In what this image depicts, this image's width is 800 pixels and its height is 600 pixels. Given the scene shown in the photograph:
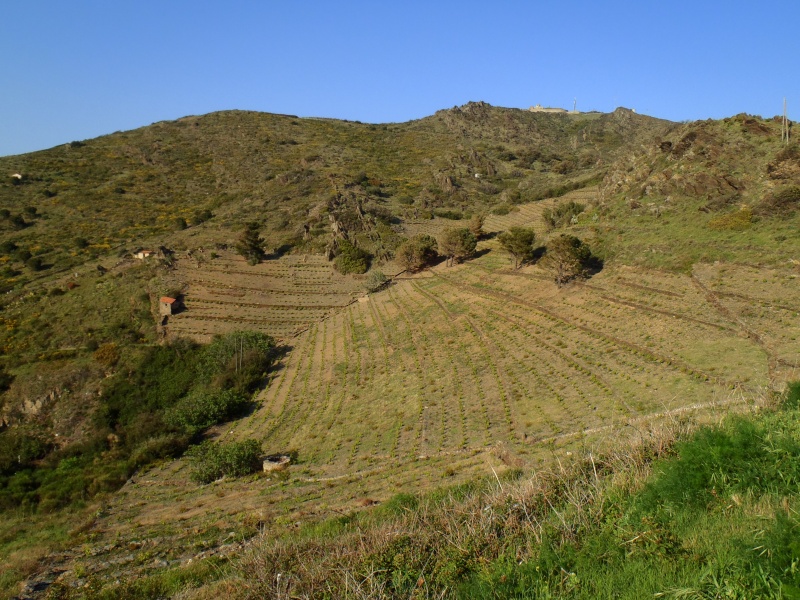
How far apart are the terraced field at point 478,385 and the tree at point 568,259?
1.26 metres

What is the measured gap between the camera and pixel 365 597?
5.41m

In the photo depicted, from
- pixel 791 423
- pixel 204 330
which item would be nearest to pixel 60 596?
pixel 791 423

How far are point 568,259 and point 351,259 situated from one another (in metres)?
23.5

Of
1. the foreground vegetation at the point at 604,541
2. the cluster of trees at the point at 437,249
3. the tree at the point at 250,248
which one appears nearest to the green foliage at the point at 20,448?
the tree at the point at 250,248

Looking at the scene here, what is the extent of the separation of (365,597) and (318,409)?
73.3 feet

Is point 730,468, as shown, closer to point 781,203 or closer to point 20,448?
point 781,203

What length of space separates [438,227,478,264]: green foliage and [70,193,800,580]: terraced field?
186 inches

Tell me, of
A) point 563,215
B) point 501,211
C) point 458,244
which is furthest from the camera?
point 501,211

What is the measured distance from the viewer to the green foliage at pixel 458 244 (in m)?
42.7

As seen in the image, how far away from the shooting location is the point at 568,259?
30.5 meters

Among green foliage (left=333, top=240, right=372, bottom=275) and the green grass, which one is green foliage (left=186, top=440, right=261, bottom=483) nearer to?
the green grass

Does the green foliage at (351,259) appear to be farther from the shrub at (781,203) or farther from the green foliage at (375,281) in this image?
the shrub at (781,203)

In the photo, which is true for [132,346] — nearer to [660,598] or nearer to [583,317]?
[583,317]

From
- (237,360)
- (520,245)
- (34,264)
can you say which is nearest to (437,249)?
(520,245)
